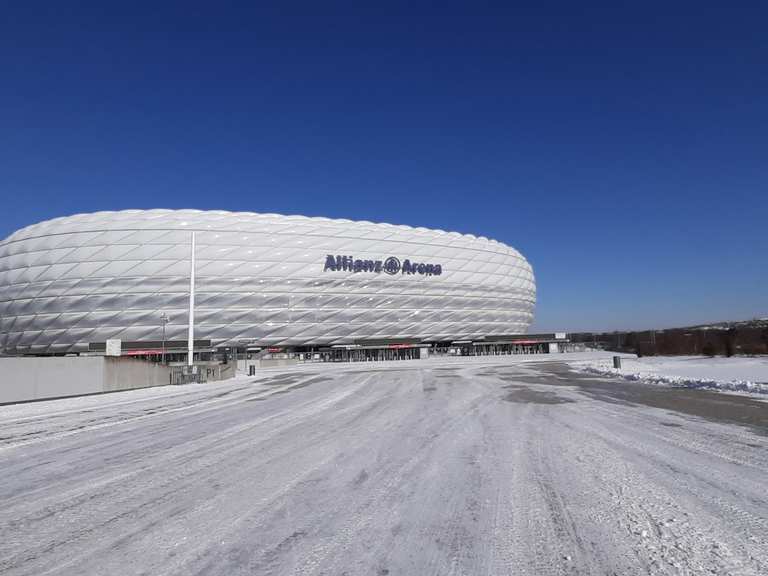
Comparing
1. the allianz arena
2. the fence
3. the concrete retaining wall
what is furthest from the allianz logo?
the concrete retaining wall

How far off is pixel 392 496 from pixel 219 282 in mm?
61830

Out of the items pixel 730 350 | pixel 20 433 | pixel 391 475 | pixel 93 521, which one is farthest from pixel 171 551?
pixel 730 350

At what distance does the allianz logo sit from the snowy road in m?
58.8

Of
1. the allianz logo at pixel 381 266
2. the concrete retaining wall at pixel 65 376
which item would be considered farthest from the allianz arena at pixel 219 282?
the concrete retaining wall at pixel 65 376

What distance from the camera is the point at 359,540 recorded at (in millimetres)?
3760

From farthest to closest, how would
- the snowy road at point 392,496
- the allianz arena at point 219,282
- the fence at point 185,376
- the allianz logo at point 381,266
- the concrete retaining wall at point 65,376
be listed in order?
1. the allianz logo at point 381,266
2. the allianz arena at point 219,282
3. the fence at point 185,376
4. the concrete retaining wall at point 65,376
5. the snowy road at point 392,496

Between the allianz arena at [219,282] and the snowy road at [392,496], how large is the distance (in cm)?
5429

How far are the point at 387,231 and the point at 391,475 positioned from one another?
7037cm

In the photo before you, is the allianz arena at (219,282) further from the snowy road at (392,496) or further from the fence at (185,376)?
the snowy road at (392,496)

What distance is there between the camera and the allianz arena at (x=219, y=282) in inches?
2389

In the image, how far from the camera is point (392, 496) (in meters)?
4.93

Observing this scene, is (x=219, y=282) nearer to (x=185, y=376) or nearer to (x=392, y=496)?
(x=185, y=376)

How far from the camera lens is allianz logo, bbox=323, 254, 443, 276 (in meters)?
68.9

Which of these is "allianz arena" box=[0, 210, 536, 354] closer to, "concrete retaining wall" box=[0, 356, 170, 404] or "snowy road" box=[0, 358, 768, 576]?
"concrete retaining wall" box=[0, 356, 170, 404]
